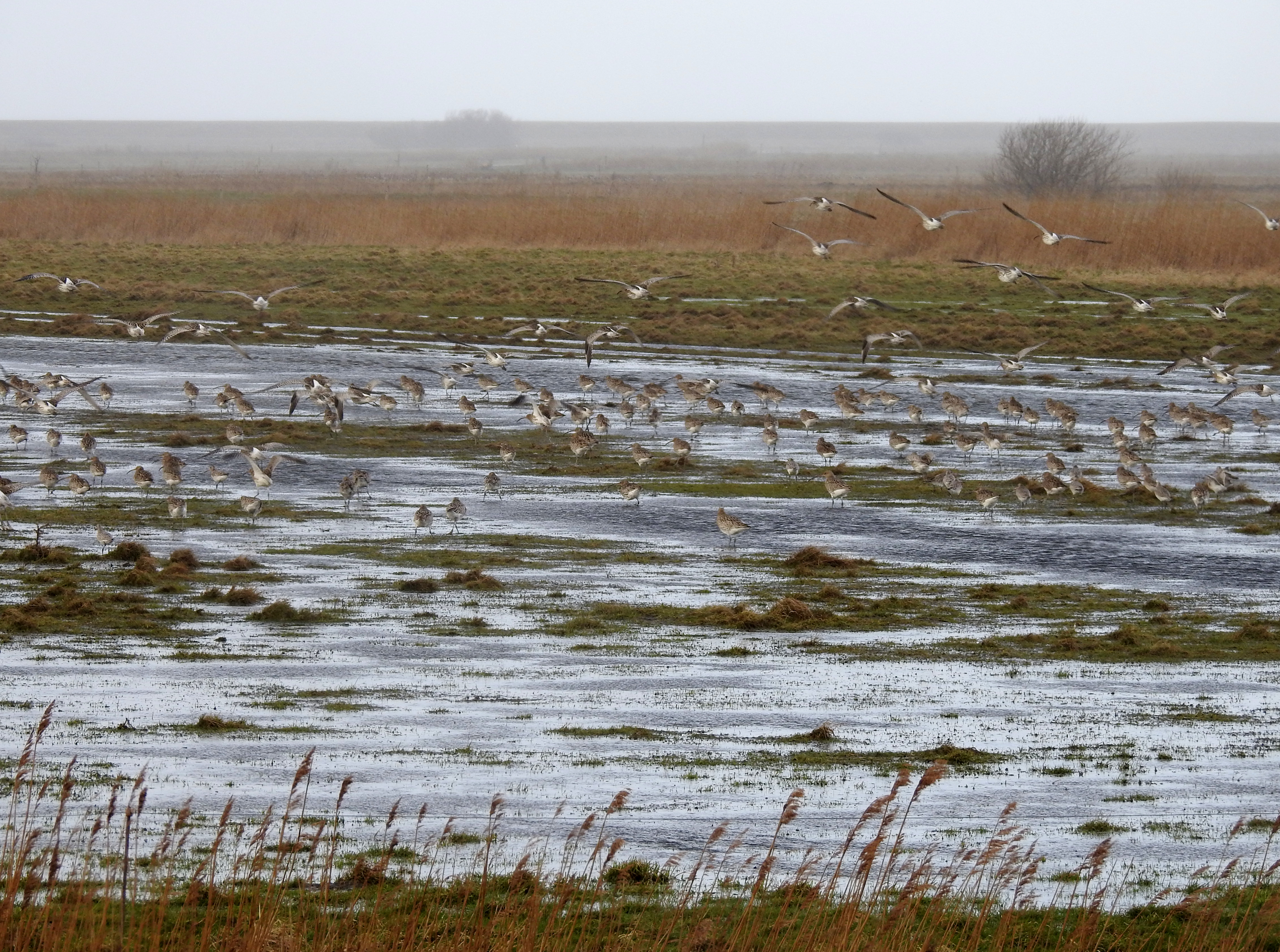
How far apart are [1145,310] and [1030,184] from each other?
30.1 m

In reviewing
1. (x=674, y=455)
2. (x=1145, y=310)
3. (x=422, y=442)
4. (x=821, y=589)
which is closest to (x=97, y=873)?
(x=821, y=589)

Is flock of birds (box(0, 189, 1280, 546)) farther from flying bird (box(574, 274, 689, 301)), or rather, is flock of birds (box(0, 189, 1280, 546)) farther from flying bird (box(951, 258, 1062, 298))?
flying bird (box(574, 274, 689, 301))

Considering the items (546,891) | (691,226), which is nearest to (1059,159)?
(691,226)

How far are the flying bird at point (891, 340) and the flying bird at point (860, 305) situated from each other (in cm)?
51

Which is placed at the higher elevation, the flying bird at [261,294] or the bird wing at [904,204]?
the bird wing at [904,204]

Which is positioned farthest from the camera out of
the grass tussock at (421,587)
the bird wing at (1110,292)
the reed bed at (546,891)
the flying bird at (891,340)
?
the flying bird at (891,340)

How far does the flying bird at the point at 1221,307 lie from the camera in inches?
1455

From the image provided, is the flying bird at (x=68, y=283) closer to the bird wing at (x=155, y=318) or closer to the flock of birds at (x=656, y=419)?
the bird wing at (x=155, y=318)

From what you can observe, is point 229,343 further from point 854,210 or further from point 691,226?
point 691,226

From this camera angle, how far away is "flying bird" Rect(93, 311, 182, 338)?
3862cm

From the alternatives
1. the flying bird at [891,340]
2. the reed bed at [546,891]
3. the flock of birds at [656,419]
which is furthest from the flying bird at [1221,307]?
the reed bed at [546,891]

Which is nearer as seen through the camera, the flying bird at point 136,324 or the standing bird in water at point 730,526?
the standing bird in water at point 730,526

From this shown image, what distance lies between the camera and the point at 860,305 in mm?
40719

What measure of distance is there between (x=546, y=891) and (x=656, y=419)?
19.5 m
